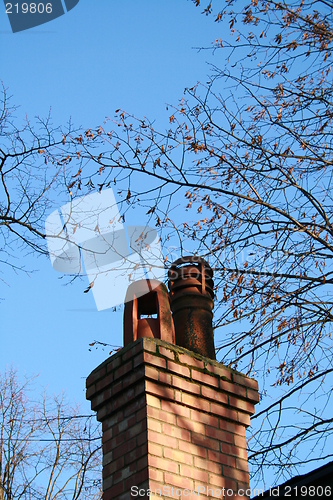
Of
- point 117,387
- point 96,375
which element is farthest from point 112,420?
point 96,375

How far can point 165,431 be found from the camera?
3.32 meters

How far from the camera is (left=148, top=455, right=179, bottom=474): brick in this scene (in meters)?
3.16

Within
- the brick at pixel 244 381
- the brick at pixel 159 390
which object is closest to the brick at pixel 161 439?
the brick at pixel 159 390

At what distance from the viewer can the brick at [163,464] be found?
10.4ft

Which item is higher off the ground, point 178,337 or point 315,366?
point 315,366

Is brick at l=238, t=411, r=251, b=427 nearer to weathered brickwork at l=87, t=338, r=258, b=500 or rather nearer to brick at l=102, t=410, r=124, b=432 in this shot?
weathered brickwork at l=87, t=338, r=258, b=500

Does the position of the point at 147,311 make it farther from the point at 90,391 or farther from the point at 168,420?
the point at 168,420

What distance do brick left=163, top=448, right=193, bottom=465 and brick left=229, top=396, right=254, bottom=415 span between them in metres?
0.50

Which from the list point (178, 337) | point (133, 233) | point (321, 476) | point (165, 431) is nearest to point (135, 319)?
point (178, 337)

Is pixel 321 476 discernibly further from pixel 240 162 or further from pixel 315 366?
pixel 240 162

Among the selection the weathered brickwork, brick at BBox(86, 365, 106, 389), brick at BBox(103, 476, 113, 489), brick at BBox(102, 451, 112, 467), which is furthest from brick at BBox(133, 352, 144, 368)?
brick at BBox(103, 476, 113, 489)

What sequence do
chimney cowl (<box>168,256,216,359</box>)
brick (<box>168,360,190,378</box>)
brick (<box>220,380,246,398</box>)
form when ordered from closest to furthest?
brick (<box>168,360,190,378</box>), brick (<box>220,380,246,398</box>), chimney cowl (<box>168,256,216,359</box>)

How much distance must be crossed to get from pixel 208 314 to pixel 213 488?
116 cm

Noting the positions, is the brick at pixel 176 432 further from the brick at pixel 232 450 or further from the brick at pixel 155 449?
the brick at pixel 232 450
